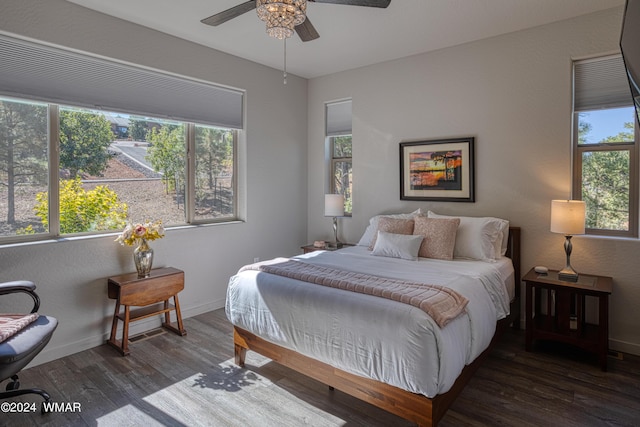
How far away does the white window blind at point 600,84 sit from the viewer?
316 centimetres

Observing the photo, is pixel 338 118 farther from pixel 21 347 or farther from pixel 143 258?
pixel 21 347

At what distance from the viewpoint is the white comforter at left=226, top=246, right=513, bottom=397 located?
1.95 m

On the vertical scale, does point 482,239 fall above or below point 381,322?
above

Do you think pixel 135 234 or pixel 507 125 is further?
pixel 507 125

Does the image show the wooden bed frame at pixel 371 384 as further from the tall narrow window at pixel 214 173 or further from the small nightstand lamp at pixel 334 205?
the small nightstand lamp at pixel 334 205

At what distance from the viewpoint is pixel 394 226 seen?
149 inches

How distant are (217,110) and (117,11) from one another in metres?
1.28

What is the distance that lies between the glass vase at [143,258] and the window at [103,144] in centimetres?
39

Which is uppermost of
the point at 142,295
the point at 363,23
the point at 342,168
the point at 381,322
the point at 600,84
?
the point at 363,23

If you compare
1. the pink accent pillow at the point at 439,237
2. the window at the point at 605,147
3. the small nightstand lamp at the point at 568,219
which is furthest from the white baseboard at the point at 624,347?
the pink accent pillow at the point at 439,237

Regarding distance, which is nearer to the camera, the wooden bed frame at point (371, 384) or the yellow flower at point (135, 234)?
the wooden bed frame at point (371, 384)

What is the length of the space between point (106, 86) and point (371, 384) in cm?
319

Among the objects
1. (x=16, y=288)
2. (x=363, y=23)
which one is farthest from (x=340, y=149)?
(x=16, y=288)

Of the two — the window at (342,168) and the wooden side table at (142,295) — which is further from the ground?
the window at (342,168)
